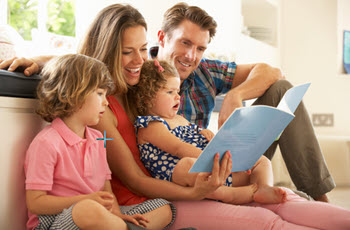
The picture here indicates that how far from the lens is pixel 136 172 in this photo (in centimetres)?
144

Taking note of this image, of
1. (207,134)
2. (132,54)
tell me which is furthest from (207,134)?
(132,54)

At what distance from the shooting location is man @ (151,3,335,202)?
79.8 inches

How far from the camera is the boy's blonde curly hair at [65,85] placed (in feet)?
4.05

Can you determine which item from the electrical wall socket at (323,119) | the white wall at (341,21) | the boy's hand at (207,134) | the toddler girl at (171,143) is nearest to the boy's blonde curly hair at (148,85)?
the toddler girl at (171,143)

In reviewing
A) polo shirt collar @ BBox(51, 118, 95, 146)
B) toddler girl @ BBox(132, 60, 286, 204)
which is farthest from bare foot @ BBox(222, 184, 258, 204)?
polo shirt collar @ BBox(51, 118, 95, 146)

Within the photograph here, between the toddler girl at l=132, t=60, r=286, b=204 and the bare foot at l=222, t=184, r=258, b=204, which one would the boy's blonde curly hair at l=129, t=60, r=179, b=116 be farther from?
the bare foot at l=222, t=184, r=258, b=204

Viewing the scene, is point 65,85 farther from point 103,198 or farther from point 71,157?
point 103,198

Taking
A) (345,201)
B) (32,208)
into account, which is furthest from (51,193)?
(345,201)

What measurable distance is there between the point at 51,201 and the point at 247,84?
4.09ft

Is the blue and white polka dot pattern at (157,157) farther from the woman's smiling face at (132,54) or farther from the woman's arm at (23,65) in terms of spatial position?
the woman's arm at (23,65)

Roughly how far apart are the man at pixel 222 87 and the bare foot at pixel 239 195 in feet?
1.78

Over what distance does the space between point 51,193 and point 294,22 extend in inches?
177

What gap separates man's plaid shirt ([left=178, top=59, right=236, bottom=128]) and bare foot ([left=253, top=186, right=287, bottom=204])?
0.67 m

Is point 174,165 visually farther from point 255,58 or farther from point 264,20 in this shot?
point 264,20
